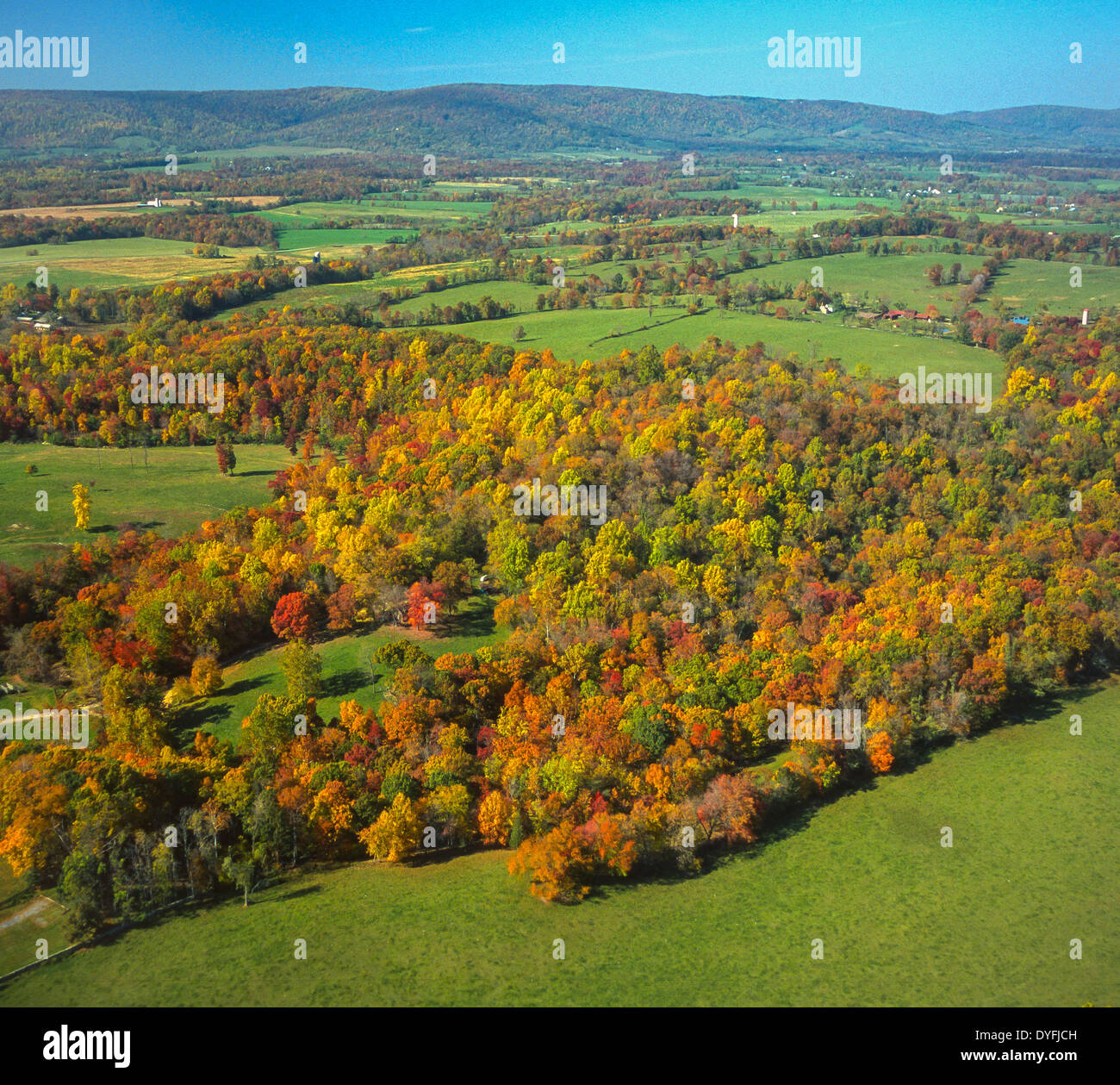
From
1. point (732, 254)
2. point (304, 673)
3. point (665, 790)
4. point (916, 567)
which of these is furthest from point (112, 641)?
point (732, 254)

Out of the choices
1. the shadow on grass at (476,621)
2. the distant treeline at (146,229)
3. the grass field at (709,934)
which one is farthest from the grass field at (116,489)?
the distant treeline at (146,229)

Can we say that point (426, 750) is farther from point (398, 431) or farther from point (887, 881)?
point (398, 431)

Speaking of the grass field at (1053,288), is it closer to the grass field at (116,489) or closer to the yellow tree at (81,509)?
the grass field at (116,489)

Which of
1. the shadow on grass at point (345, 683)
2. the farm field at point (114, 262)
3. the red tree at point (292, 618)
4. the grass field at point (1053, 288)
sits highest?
the farm field at point (114, 262)

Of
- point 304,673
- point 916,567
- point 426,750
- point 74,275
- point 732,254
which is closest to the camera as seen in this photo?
point 426,750

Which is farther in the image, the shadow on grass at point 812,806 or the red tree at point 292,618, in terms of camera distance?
the red tree at point 292,618

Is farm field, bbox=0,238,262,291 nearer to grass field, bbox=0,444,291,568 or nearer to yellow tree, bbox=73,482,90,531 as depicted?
grass field, bbox=0,444,291,568
